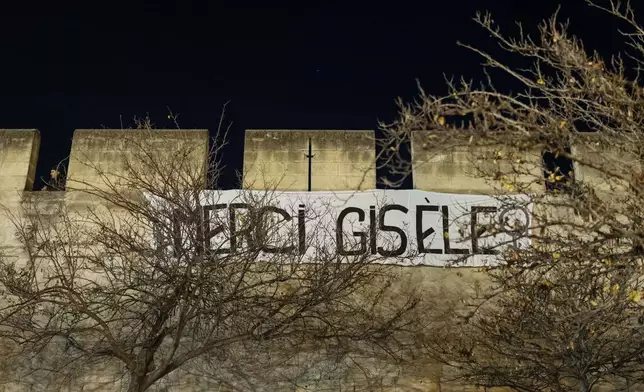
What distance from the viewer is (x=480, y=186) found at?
10.8 metres

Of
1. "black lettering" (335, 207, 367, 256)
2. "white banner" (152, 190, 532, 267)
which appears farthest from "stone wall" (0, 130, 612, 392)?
"black lettering" (335, 207, 367, 256)

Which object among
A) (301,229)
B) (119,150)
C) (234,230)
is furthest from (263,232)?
(119,150)

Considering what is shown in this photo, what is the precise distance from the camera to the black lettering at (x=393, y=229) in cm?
1027

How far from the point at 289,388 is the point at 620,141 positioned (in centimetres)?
536

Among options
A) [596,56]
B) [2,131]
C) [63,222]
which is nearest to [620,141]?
[596,56]

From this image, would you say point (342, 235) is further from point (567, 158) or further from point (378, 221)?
point (567, 158)

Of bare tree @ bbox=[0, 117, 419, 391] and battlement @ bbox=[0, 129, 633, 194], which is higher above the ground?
battlement @ bbox=[0, 129, 633, 194]

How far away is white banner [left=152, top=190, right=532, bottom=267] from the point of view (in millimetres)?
10102

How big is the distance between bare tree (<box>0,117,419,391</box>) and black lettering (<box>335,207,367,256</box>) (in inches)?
4.3

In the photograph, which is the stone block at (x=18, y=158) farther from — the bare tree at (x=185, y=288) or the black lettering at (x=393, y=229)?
the black lettering at (x=393, y=229)

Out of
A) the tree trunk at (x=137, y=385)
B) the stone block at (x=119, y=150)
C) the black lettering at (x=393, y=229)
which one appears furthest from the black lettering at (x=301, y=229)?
the tree trunk at (x=137, y=385)

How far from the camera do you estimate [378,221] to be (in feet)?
34.1

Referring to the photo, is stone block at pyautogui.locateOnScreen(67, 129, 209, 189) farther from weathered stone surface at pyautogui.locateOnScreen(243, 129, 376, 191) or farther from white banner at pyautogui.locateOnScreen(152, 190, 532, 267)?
white banner at pyautogui.locateOnScreen(152, 190, 532, 267)

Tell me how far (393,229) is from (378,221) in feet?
0.77
